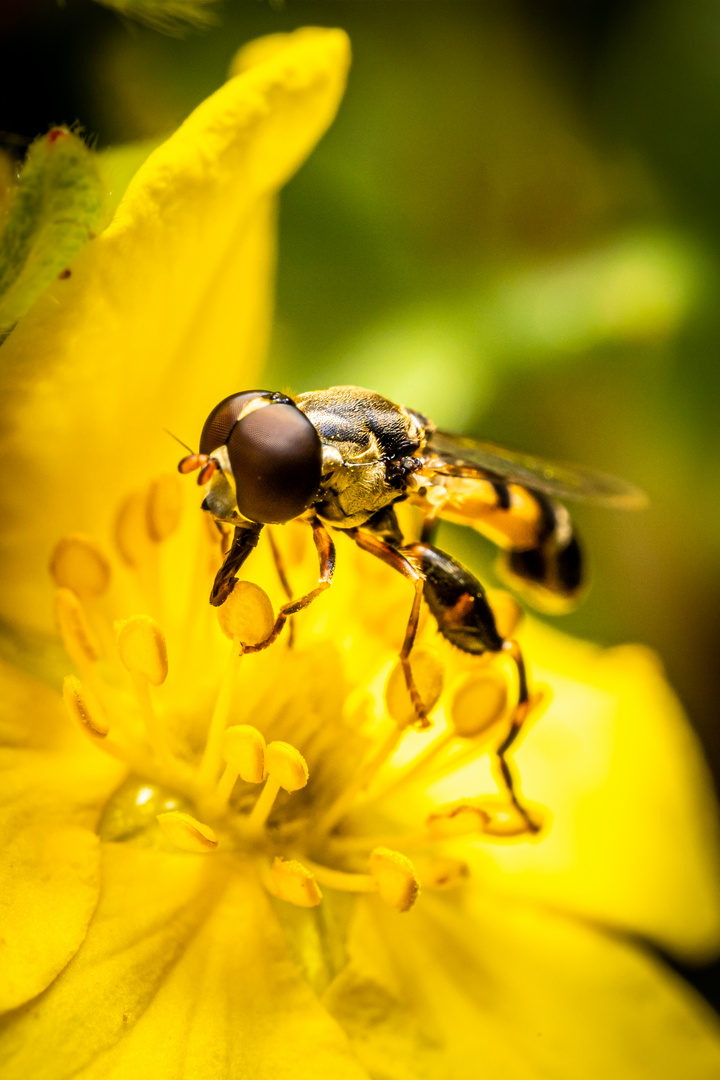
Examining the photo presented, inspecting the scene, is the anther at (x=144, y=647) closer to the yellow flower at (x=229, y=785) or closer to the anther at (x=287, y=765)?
the yellow flower at (x=229, y=785)

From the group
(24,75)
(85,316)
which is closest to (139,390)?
(85,316)

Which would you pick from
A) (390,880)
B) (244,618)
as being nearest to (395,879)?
(390,880)

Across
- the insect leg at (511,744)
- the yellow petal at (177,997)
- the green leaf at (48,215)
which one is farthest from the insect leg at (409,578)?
the green leaf at (48,215)

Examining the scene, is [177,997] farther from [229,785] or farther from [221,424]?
[221,424]

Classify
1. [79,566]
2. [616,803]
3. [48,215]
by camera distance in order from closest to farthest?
[48,215] < [79,566] < [616,803]

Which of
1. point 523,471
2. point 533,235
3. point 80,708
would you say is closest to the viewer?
point 80,708

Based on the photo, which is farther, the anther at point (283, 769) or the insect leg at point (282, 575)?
the insect leg at point (282, 575)
